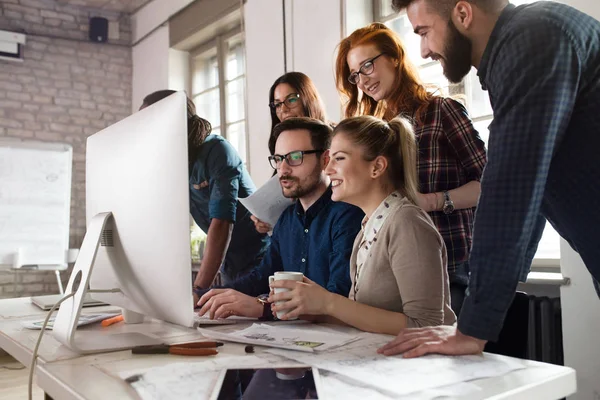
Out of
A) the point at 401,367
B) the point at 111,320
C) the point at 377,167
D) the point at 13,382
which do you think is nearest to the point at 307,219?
the point at 377,167

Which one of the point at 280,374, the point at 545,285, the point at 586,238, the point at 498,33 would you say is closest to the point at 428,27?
the point at 498,33

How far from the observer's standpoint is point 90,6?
5.49 meters

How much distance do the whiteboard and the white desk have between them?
3.71m

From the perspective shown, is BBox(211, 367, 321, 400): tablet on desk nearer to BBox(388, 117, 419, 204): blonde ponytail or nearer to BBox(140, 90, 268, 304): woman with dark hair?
BBox(388, 117, 419, 204): blonde ponytail

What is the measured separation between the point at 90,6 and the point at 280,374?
18.4 feet

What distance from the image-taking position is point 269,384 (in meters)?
0.71

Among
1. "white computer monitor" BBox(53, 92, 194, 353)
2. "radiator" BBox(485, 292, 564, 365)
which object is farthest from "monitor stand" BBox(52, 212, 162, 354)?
"radiator" BBox(485, 292, 564, 365)

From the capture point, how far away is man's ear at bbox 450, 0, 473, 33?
106 cm

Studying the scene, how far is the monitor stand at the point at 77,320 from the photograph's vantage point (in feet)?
3.16

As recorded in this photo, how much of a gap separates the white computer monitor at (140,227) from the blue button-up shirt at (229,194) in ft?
3.29

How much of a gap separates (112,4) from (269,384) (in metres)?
5.55

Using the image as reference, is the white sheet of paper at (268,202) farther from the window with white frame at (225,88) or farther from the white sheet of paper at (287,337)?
the window with white frame at (225,88)

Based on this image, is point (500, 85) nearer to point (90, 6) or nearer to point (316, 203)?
point (316, 203)

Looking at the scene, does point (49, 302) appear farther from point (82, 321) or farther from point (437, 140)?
point (437, 140)
